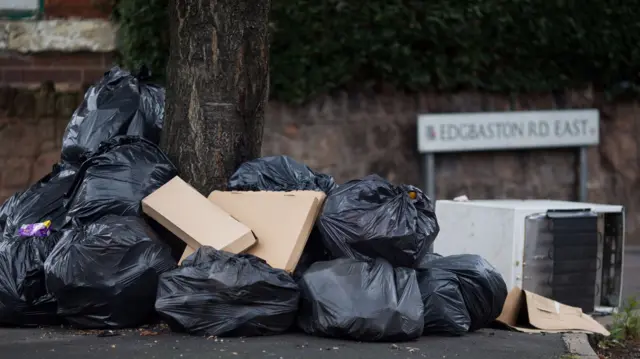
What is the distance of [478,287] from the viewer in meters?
5.16

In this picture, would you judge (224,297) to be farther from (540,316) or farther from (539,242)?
(539,242)

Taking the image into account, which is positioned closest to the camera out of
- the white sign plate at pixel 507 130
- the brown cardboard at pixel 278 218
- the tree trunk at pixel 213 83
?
the brown cardboard at pixel 278 218

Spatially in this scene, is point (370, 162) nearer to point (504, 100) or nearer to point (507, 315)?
point (504, 100)

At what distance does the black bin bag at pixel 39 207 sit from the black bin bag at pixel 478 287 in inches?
81.1

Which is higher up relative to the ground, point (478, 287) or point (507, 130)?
point (507, 130)

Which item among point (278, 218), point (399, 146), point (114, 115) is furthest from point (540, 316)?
point (399, 146)

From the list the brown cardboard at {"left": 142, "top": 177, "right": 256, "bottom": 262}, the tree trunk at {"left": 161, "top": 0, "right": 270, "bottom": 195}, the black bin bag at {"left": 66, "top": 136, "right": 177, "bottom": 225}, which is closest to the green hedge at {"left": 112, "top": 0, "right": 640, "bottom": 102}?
the tree trunk at {"left": 161, "top": 0, "right": 270, "bottom": 195}

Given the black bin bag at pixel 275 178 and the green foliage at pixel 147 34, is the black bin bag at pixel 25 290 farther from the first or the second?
the green foliage at pixel 147 34

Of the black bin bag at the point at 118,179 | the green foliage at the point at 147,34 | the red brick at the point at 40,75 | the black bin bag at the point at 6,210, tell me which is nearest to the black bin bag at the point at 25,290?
the black bin bag at the point at 118,179

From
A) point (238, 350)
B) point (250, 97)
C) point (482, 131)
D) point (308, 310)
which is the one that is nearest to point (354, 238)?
point (308, 310)

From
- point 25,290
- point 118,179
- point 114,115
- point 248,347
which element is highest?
point 114,115

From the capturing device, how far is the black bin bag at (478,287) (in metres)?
5.15

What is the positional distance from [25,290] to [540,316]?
274 cm

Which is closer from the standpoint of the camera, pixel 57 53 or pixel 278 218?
pixel 278 218
